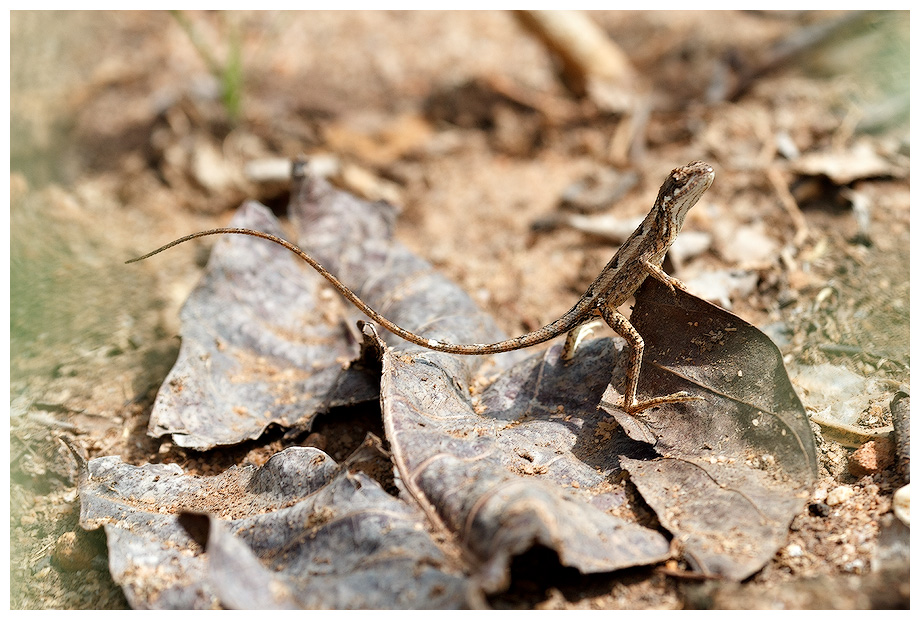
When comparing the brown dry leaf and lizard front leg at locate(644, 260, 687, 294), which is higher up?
lizard front leg at locate(644, 260, 687, 294)

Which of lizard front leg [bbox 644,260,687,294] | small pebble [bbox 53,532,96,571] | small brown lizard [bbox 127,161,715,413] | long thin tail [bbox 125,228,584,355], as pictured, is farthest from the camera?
small brown lizard [bbox 127,161,715,413]

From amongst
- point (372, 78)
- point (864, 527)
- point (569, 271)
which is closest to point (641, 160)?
point (569, 271)

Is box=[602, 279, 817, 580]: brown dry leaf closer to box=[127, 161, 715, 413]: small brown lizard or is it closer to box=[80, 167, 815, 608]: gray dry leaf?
box=[80, 167, 815, 608]: gray dry leaf

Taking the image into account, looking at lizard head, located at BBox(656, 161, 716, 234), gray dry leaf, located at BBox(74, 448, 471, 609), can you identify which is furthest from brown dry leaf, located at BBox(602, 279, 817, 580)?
gray dry leaf, located at BBox(74, 448, 471, 609)

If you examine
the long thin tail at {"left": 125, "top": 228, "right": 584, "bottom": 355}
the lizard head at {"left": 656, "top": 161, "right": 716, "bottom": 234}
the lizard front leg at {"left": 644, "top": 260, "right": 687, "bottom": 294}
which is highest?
the lizard head at {"left": 656, "top": 161, "right": 716, "bottom": 234}

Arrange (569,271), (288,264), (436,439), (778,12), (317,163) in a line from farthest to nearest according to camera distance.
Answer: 1. (778,12)
2. (317,163)
3. (569,271)
4. (288,264)
5. (436,439)

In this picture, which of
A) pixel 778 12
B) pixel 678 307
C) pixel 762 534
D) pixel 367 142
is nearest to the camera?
pixel 762 534

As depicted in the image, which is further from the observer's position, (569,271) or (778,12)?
(778,12)

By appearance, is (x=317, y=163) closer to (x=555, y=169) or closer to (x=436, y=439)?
(x=555, y=169)
